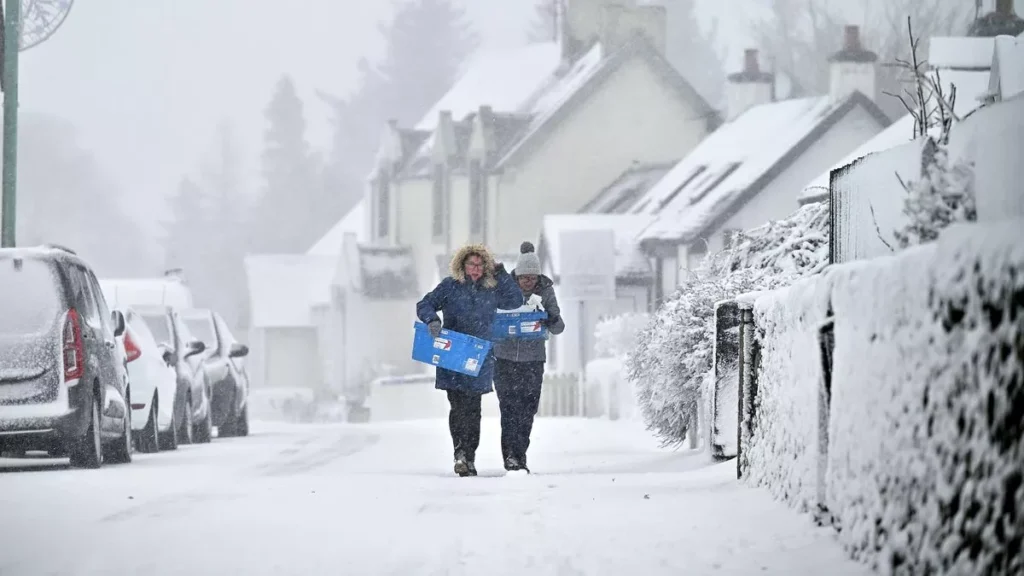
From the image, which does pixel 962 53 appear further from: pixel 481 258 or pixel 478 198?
pixel 478 198

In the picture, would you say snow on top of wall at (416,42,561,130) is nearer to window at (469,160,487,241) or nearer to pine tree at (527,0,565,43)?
window at (469,160,487,241)

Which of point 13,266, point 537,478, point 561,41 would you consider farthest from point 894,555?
point 561,41

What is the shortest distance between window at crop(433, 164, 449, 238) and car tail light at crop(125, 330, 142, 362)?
40.1 meters

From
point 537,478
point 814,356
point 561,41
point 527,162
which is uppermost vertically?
point 561,41

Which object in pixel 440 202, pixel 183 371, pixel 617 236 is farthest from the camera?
pixel 440 202

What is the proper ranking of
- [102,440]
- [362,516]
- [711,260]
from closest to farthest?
1. [362,516]
2. [102,440]
3. [711,260]

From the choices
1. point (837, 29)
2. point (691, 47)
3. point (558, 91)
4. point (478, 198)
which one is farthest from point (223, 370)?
point (691, 47)

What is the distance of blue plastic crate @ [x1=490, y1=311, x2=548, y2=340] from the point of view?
1373 cm

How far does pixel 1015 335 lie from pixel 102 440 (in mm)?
11448

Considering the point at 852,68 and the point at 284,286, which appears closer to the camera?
the point at 852,68

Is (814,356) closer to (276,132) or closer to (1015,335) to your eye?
(1015,335)

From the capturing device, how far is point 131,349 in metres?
18.6

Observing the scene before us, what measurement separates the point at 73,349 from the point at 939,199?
347 inches

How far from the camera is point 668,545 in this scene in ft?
26.5
